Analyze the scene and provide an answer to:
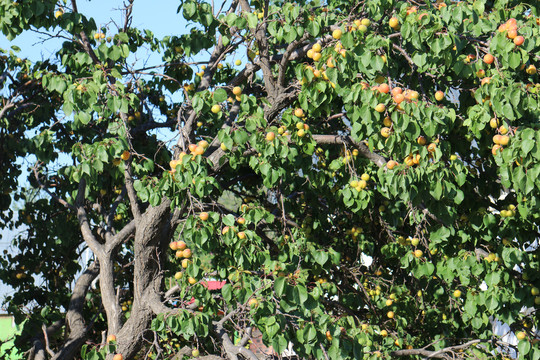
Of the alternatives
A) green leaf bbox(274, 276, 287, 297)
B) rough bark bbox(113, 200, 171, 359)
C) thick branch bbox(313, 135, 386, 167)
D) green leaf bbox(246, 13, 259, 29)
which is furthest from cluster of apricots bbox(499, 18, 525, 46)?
rough bark bbox(113, 200, 171, 359)

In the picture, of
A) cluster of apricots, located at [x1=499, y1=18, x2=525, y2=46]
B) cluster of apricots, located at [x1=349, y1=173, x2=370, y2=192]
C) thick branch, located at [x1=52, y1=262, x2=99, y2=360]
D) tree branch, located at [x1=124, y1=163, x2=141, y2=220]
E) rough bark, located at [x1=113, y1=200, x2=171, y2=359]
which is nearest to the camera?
cluster of apricots, located at [x1=499, y1=18, x2=525, y2=46]

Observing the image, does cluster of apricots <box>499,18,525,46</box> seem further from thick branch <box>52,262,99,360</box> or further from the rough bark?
thick branch <box>52,262,99,360</box>

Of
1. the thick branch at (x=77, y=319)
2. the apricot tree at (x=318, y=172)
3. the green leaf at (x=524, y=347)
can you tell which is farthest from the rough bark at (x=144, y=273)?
the green leaf at (x=524, y=347)

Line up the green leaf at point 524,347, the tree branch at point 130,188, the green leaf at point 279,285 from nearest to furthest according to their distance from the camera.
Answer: the green leaf at point 279,285 → the green leaf at point 524,347 → the tree branch at point 130,188

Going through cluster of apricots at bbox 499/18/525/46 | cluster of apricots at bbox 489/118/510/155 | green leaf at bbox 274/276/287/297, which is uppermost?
cluster of apricots at bbox 499/18/525/46

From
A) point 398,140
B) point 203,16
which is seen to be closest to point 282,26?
point 203,16

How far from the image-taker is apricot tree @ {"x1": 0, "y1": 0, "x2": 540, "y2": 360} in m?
3.79

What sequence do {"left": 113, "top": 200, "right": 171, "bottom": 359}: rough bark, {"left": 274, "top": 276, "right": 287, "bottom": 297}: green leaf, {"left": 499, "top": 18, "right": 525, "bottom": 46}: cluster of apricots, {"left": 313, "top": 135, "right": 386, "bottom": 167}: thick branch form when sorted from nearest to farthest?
{"left": 499, "top": 18, "right": 525, "bottom": 46}: cluster of apricots < {"left": 274, "top": 276, "right": 287, "bottom": 297}: green leaf < {"left": 313, "top": 135, "right": 386, "bottom": 167}: thick branch < {"left": 113, "top": 200, "right": 171, "bottom": 359}: rough bark

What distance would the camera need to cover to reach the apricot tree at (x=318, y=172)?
12.4 feet

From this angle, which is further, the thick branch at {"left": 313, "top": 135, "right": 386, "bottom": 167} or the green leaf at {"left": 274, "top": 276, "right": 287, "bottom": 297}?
the thick branch at {"left": 313, "top": 135, "right": 386, "bottom": 167}

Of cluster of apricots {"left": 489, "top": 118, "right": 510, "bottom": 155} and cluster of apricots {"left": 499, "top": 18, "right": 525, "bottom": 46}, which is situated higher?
cluster of apricots {"left": 499, "top": 18, "right": 525, "bottom": 46}

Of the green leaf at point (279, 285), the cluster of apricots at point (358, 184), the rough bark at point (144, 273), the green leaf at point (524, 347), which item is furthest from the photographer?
the rough bark at point (144, 273)

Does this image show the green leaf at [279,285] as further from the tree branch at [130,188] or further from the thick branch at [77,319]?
the thick branch at [77,319]

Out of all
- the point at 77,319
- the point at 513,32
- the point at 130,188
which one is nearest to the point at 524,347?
the point at 513,32
